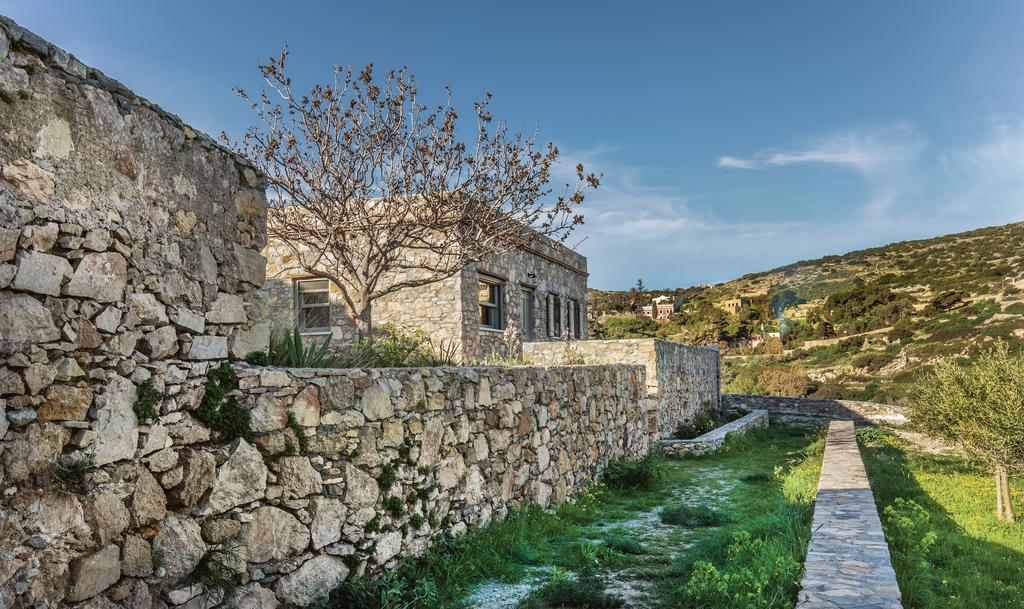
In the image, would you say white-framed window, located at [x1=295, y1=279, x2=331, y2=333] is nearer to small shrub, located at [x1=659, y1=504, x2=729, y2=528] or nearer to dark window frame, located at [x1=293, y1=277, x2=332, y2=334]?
dark window frame, located at [x1=293, y1=277, x2=332, y2=334]

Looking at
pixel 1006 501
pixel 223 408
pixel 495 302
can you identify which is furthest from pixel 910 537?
pixel 495 302

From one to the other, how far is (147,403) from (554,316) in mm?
17016

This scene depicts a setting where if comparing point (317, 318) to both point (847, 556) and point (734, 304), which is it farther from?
point (734, 304)

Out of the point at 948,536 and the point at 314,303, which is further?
the point at 314,303

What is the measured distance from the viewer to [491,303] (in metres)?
16.2

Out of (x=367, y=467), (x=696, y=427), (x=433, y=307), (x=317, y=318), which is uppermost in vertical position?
(x=433, y=307)

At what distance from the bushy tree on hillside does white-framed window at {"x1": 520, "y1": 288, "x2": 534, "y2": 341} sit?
9.19 metres

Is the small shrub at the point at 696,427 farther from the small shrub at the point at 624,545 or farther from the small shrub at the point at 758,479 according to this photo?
the small shrub at the point at 624,545

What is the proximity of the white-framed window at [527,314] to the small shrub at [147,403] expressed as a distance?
14.2m

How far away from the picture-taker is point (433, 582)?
5047 mm

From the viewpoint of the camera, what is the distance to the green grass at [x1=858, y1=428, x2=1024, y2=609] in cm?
540

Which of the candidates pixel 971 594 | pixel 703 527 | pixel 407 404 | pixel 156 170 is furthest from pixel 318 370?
pixel 971 594

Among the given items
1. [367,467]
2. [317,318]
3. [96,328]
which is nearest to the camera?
[96,328]

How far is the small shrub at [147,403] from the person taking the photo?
3486 mm
